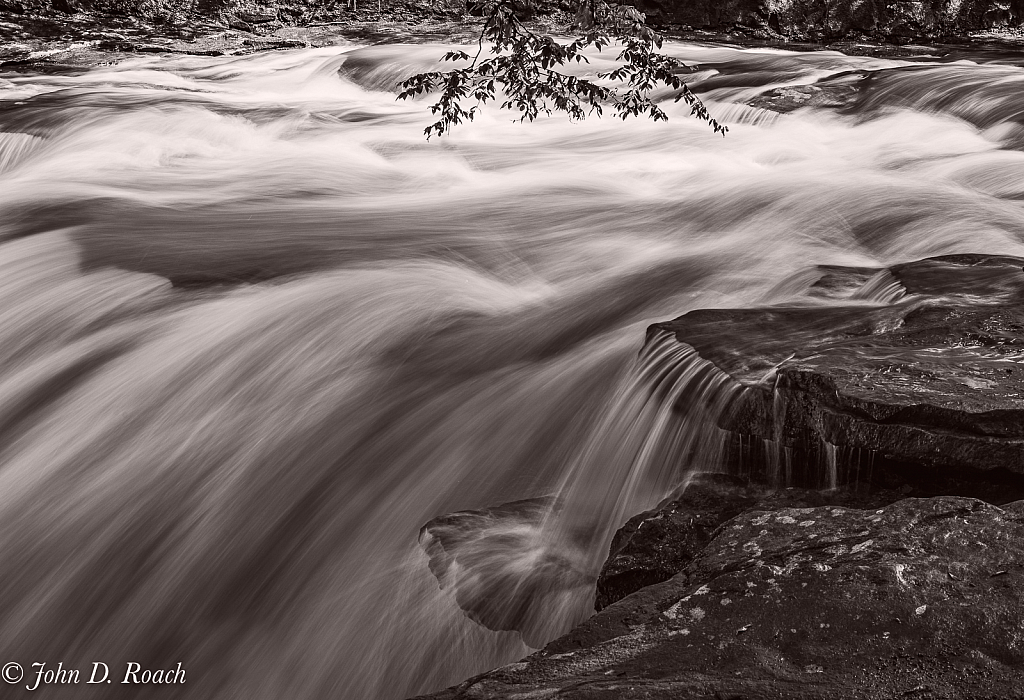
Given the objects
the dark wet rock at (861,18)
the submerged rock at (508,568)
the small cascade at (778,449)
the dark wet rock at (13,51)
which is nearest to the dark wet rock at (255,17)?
the dark wet rock at (13,51)

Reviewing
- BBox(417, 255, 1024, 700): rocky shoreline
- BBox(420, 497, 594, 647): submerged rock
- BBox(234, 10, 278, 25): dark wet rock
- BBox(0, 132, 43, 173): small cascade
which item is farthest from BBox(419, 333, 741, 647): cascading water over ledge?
BBox(234, 10, 278, 25): dark wet rock

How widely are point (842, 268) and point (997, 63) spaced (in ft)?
19.3

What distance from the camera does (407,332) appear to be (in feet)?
13.3

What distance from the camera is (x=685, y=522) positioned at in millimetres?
2461

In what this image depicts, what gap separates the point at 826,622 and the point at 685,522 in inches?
28.5

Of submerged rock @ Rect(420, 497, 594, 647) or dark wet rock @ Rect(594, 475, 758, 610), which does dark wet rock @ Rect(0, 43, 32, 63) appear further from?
dark wet rock @ Rect(594, 475, 758, 610)

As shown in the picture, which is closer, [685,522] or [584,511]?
[685,522]

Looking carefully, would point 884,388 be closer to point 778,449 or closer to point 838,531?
point 778,449

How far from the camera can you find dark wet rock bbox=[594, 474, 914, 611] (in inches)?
91.4

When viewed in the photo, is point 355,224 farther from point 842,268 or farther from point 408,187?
point 842,268

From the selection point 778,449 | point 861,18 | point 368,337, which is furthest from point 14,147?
point 861,18

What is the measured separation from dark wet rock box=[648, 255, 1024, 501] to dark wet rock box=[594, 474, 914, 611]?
0.08 meters

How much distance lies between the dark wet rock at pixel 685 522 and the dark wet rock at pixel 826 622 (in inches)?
8.6

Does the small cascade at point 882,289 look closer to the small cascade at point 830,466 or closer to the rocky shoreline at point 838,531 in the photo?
the rocky shoreline at point 838,531
